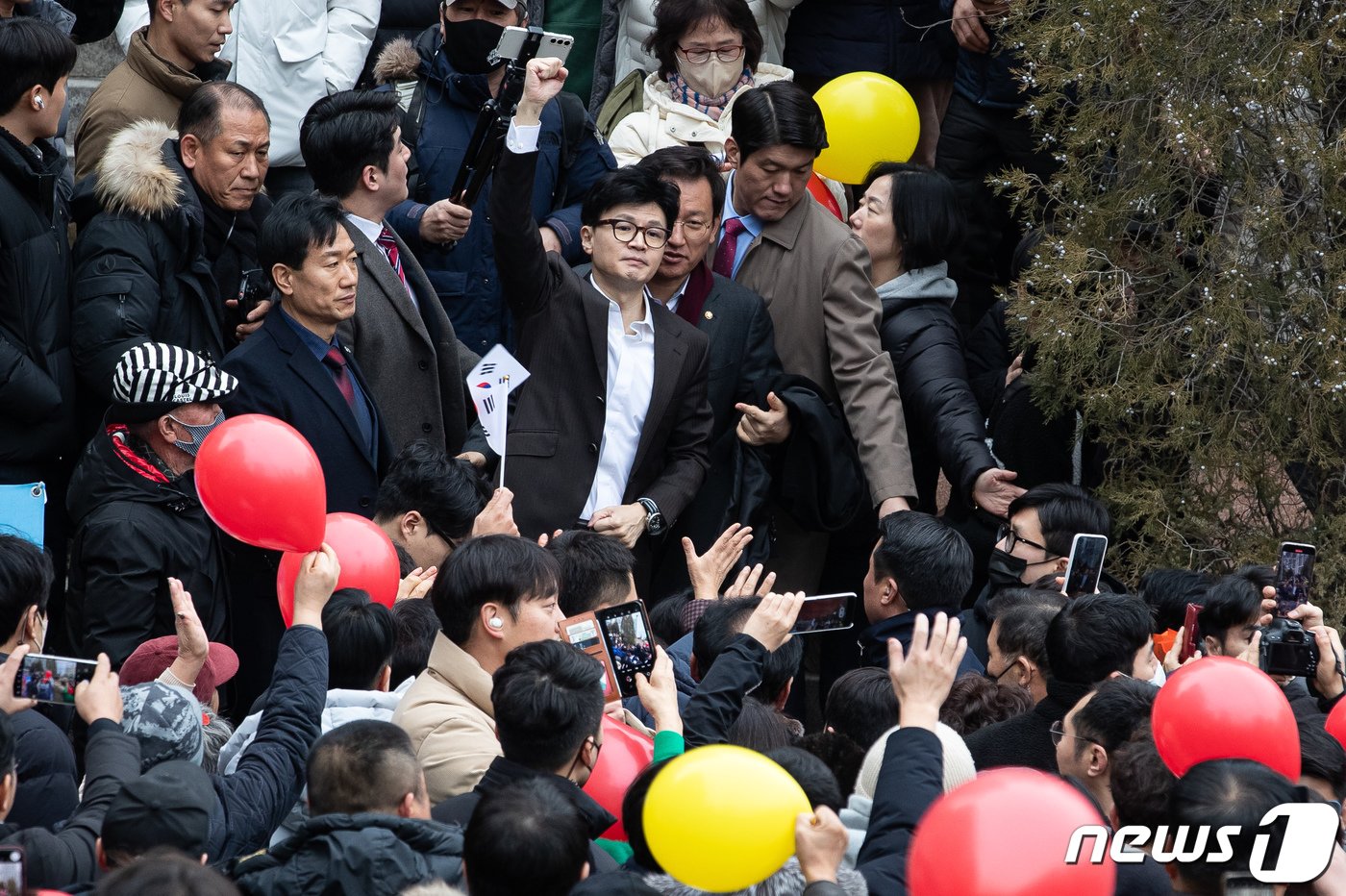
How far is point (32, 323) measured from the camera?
5.91 meters

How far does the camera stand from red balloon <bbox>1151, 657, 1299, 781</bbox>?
4199mm

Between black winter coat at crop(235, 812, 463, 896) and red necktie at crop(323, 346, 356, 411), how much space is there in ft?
8.80

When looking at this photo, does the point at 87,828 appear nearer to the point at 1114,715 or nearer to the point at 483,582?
the point at 483,582

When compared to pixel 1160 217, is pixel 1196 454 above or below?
below

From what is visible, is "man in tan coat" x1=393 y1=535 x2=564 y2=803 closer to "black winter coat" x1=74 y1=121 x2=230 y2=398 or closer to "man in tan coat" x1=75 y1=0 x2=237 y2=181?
"black winter coat" x1=74 y1=121 x2=230 y2=398

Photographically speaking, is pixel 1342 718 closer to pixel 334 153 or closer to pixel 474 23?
pixel 334 153

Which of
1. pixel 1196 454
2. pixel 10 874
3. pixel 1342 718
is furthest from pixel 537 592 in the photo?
pixel 1196 454

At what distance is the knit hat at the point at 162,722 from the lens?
13.5ft

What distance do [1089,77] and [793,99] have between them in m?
1.19

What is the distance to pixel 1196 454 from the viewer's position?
673 cm

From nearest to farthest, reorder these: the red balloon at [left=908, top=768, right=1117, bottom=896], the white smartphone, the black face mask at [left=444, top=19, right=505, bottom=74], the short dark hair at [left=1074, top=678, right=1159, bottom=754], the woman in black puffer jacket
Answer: the red balloon at [left=908, top=768, right=1117, bottom=896] → the short dark hair at [left=1074, top=678, right=1159, bottom=754] → the white smartphone → the woman in black puffer jacket → the black face mask at [left=444, top=19, right=505, bottom=74]

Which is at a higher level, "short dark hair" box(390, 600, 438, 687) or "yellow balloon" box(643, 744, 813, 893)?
"yellow balloon" box(643, 744, 813, 893)

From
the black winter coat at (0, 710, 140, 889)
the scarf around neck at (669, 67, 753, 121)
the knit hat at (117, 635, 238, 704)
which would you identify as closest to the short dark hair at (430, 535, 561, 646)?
the knit hat at (117, 635, 238, 704)

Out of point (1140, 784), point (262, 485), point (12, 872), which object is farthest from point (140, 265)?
point (1140, 784)
